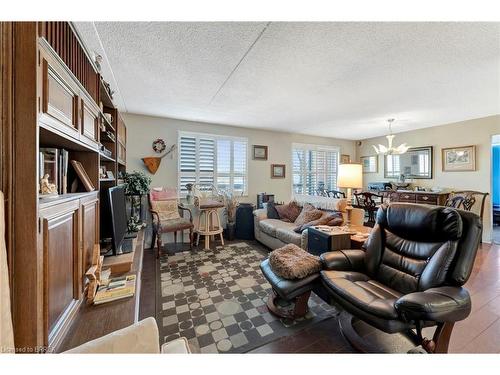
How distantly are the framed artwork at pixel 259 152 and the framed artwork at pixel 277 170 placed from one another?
0.35 m

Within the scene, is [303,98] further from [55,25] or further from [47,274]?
[47,274]

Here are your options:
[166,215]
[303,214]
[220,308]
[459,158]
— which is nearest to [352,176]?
[303,214]

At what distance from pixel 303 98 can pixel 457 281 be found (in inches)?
101

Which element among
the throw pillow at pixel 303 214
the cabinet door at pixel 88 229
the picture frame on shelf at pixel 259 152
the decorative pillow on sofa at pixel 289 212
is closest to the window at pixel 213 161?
the picture frame on shelf at pixel 259 152

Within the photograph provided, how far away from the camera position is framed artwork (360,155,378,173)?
579 cm

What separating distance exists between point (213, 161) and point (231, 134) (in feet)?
2.41

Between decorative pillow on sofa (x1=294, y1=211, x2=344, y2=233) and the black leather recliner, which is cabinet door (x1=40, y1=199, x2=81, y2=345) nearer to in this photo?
the black leather recliner

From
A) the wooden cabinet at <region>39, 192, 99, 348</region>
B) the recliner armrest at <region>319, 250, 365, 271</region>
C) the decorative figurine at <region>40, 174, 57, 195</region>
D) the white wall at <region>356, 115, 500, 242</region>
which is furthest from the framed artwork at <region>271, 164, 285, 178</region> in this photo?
the decorative figurine at <region>40, 174, 57, 195</region>

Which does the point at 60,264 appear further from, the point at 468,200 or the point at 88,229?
the point at 468,200

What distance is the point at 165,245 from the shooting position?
3760 millimetres

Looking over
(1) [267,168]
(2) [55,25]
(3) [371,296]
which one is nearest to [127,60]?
(2) [55,25]

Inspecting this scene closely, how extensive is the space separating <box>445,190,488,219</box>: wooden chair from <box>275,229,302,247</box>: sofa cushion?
301cm

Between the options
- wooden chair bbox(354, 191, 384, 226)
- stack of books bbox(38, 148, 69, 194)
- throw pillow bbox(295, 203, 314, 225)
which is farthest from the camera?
wooden chair bbox(354, 191, 384, 226)

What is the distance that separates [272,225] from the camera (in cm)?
340
